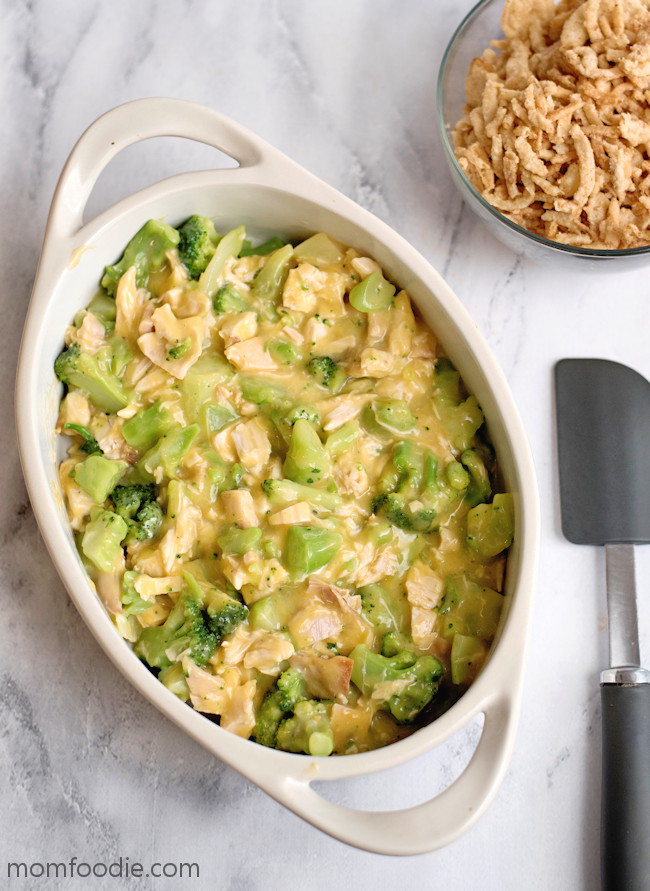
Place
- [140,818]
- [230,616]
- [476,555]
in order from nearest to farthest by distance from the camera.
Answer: [230,616]
[476,555]
[140,818]

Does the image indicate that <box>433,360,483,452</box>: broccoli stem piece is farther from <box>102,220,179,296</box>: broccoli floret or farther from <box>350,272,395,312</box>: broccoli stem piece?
<box>102,220,179,296</box>: broccoli floret

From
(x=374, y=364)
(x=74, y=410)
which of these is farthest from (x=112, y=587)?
(x=374, y=364)

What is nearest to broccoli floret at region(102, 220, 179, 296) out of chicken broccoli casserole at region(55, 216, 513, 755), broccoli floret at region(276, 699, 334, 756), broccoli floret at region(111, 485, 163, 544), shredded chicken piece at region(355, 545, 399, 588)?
chicken broccoli casserole at region(55, 216, 513, 755)

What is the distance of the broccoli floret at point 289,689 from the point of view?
201 centimetres

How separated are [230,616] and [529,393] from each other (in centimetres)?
112

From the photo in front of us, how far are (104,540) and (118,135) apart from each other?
100 cm

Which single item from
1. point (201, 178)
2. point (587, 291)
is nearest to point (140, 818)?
point (201, 178)

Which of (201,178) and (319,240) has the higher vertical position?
(201,178)

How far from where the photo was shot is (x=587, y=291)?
2564 millimetres

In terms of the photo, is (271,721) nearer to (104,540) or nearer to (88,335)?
(104,540)

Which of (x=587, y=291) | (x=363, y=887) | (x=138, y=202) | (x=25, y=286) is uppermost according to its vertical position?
(x=138, y=202)

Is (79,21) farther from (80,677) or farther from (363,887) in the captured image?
(363,887)

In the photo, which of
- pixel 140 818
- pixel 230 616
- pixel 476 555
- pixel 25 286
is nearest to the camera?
pixel 230 616

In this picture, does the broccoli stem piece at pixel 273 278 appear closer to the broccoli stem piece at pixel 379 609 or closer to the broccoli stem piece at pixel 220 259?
the broccoli stem piece at pixel 220 259
